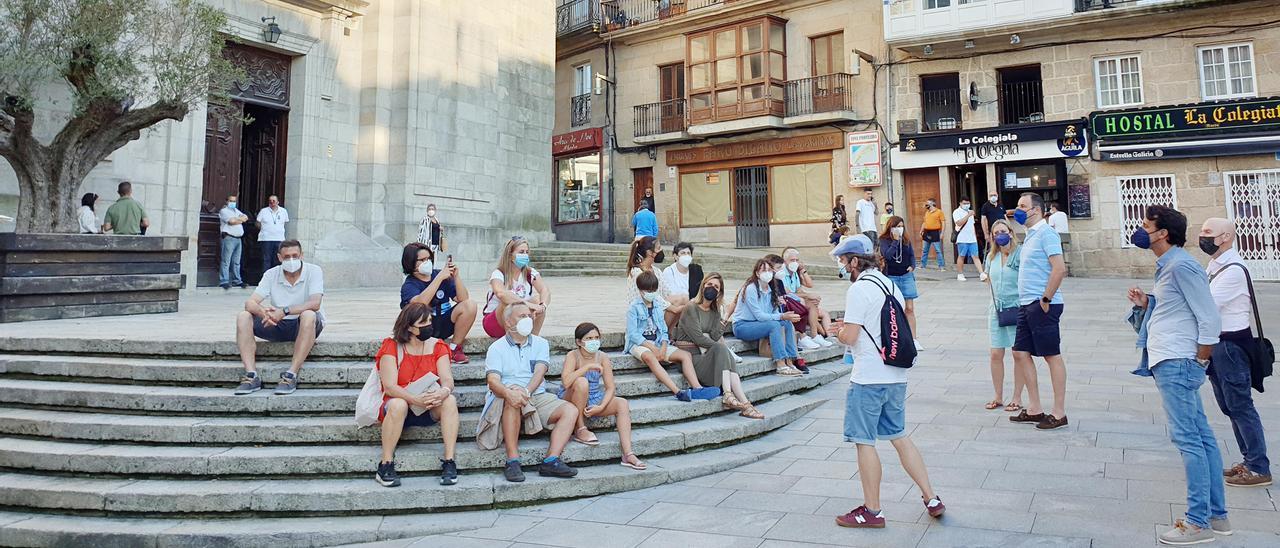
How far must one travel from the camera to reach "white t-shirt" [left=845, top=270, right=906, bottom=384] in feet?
14.1

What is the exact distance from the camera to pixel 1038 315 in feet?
19.5

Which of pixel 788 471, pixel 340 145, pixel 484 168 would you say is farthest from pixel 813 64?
pixel 788 471

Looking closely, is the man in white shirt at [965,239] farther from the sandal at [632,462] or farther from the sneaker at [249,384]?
the sneaker at [249,384]

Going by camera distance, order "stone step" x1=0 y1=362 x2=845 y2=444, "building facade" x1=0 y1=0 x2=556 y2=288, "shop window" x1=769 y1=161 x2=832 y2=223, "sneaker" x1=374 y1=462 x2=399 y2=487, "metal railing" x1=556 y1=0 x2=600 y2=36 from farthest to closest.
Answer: "metal railing" x1=556 y1=0 x2=600 y2=36 → "shop window" x1=769 y1=161 x2=832 y2=223 → "building facade" x1=0 y1=0 x2=556 y2=288 → "stone step" x1=0 y1=362 x2=845 y2=444 → "sneaker" x1=374 y1=462 x2=399 y2=487

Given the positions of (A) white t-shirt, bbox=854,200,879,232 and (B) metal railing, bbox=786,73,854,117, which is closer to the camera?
(A) white t-shirt, bbox=854,200,879,232

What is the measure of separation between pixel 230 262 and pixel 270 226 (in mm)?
941

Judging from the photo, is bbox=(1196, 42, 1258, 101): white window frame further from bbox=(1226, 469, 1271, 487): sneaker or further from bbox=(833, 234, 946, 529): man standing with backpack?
bbox=(833, 234, 946, 529): man standing with backpack

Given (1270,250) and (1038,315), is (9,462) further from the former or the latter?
(1270,250)

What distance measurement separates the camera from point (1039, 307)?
5.93m

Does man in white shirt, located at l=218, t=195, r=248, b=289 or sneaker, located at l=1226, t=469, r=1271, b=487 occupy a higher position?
man in white shirt, located at l=218, t=195, r=248, b=289

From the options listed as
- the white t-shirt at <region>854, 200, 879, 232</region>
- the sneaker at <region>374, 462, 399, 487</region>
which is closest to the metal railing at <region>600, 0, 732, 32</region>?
the white t-shirt at <region>854, 200, 879, 232</region>

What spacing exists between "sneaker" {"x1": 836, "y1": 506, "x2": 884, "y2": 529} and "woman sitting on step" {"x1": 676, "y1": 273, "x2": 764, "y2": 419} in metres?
2.23

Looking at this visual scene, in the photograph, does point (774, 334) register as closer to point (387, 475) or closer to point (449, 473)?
point (449, 473)

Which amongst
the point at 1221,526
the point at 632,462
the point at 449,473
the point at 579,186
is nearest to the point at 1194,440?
the point at 1221,526
